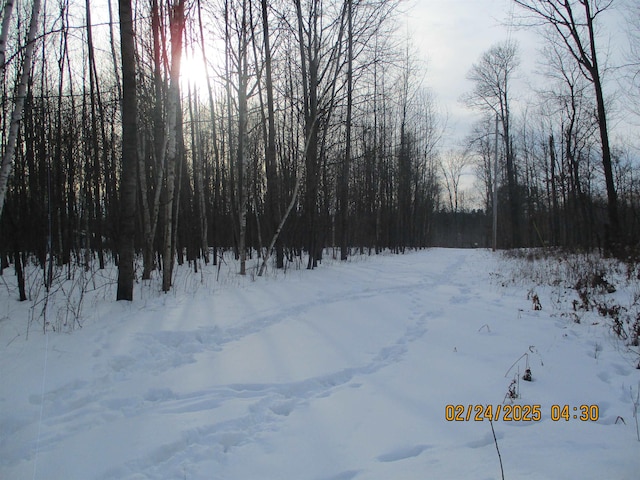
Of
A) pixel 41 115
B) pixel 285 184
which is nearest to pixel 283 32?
pixel 285 184

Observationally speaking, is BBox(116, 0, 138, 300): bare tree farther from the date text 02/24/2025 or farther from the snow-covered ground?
the date text 02/24/2025

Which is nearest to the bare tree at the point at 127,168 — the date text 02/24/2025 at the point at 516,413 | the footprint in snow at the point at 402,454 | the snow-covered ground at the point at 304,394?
the snow-covered ground at the point at 304,394

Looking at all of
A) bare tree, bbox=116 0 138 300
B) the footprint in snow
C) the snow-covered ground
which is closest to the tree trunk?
bare tree, bbox=116 0 138 300

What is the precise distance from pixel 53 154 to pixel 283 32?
311 inches

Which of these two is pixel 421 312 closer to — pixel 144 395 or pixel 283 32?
pixel 144 395

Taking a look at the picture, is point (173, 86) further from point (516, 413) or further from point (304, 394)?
point (516, 413)

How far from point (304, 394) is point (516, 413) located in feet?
5.61

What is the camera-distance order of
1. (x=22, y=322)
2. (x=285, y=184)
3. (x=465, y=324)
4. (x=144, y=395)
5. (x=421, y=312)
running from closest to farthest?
(x=144, y=395), (x=22, y=322), (x=465, y=324), (x=421, y=312), (x=285, y=184)

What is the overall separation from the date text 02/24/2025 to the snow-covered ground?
0.03 m

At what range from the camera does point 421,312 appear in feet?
19.8

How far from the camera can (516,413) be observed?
2703mm

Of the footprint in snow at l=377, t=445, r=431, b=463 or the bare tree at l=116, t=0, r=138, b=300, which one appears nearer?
the footprint in snow at l=377, t=445, r=431, b=463

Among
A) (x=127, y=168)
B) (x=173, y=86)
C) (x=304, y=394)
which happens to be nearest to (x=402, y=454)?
(x=304, y=394)

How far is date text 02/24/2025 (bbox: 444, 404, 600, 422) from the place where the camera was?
2.61 m
